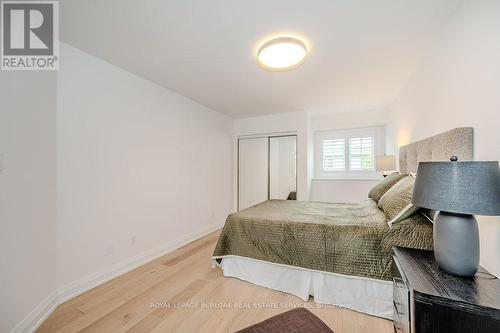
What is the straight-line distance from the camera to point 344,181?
405 centimetres

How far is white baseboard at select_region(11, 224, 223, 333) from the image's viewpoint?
1428 millimetres

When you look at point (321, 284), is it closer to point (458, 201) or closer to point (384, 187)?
point (458, 201)

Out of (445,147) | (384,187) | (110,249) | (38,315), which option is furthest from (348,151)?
(38,315)

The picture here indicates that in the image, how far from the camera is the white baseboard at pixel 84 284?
1.43 meters

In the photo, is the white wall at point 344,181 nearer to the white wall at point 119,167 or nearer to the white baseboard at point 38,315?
the white wall at point 119,167

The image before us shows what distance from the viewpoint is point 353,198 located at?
3994 millimetres

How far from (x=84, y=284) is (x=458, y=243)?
284 centimetres

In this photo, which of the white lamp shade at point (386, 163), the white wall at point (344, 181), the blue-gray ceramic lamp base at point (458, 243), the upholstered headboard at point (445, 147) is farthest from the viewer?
the white wall at point (344, 181)

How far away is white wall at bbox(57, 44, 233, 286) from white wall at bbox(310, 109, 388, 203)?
2.46 metres

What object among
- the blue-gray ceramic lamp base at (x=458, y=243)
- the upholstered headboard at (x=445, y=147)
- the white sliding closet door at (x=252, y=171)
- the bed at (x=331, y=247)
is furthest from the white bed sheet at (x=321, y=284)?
the white sliding closet door at (x=252, y=171)

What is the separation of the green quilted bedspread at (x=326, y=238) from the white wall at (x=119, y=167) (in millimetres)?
1149

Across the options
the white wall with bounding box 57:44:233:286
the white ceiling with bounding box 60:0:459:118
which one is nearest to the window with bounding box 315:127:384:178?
the white ceiling with bounding box 60:0:459:118

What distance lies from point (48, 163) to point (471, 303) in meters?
2.78

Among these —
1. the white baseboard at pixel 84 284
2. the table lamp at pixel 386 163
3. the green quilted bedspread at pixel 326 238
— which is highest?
the table lamp at pixel 386 163
